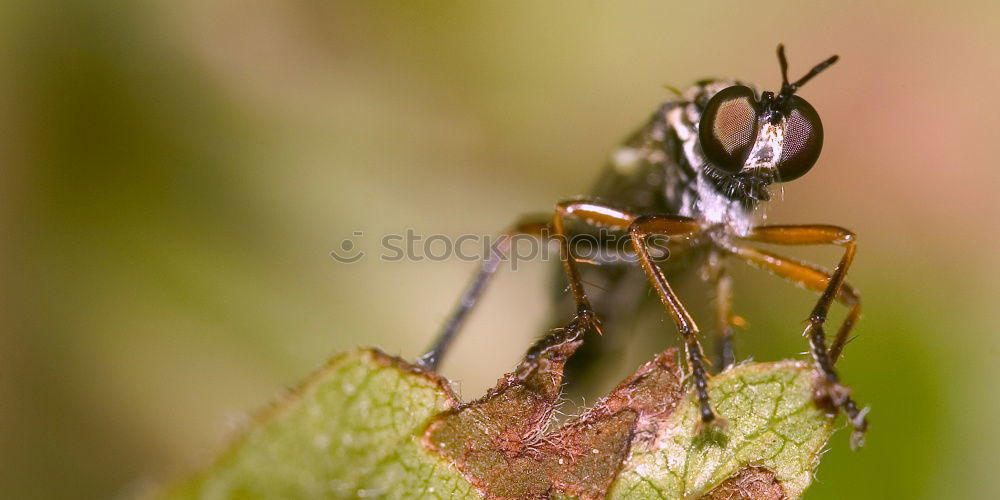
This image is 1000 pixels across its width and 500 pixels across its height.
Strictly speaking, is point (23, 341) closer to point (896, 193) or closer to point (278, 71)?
point (278, 71)

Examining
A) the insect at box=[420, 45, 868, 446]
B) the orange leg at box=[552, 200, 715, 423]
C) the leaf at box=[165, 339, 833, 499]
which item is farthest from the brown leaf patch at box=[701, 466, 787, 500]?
the insect at box=[420, 45, 868, 446]

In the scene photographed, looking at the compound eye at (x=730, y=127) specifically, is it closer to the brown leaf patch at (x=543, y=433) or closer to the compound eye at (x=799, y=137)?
the compound eye at (x=799, y=137)

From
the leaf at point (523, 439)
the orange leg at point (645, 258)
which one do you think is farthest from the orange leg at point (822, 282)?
the orange leg at point (645, 258)

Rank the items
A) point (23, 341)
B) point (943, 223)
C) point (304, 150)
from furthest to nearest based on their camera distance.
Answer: point (304, 150), point (943, 223), point (23, 341)

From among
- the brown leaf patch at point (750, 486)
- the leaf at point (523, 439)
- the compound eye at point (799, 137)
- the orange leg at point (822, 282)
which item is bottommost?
the brown leaf patch at point (750, 486)

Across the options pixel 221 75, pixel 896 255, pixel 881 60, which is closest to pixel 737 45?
pixel 881 60

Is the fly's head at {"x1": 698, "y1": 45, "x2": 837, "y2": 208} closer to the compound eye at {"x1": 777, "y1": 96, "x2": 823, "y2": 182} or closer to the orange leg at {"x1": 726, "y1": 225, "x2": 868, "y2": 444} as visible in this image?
the compound eye at {"x1": 777, "y1": 96, "x2": 823, "y2": 182}
